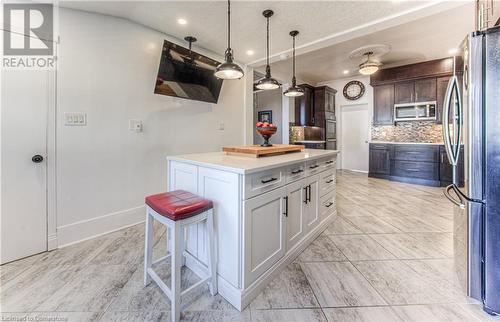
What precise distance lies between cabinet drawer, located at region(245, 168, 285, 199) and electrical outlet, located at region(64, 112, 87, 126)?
6.86ft

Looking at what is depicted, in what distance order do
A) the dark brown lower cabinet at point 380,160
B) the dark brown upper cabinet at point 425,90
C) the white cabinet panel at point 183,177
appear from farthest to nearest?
1. the dark brown lower cabinet at point 380,160
2. the dark brown upper cabinet at point 425,90
3. the white cabinet panel at point 183,177

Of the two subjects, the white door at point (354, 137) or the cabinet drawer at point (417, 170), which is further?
the white door at point (354, 137)

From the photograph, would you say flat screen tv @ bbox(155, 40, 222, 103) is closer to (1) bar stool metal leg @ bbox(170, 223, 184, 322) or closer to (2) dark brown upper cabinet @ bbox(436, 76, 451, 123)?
(1) bar stool metal leg @ bbox(170, 223, 184, 322)

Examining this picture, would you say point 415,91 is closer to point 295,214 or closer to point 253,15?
point 253,15

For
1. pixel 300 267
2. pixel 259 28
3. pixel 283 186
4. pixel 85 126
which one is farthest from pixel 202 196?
pixel 259 28

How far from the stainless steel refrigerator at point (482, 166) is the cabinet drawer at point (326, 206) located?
1.14 m

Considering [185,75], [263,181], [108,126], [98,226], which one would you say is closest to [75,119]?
[108,126]

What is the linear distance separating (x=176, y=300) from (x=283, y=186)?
3.32 ft

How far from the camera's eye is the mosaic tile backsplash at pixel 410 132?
4953mm

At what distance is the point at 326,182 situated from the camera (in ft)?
8.03

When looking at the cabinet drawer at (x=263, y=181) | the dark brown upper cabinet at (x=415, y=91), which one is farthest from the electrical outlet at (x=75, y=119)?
the dark brown upper cabinet at (x=415, y=91)

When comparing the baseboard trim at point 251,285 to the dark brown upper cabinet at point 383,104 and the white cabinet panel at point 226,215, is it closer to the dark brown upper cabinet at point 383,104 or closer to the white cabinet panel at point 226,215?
the white cabinet panel at point 226,215

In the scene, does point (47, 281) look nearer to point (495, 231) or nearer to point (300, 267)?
point (300, 267)

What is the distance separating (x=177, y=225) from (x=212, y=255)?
0.39 metres
